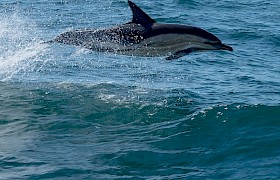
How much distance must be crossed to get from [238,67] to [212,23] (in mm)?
8964

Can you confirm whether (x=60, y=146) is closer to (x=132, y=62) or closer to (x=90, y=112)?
(x=90, y=112)

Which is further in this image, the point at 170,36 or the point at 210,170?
the point at 170,36

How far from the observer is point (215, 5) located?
121ft

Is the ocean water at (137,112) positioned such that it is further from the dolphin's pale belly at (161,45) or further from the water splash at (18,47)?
the dolphin's pale belly at (161,45)

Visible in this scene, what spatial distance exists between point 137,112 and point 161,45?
2.29m

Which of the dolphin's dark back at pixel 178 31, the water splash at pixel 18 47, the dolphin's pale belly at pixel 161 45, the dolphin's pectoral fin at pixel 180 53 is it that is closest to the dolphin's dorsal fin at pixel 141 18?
the dolphin's dark back at pixel 178 31

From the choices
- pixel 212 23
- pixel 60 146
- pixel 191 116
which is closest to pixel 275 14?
pixel 212 23

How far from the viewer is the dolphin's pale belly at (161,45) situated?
14.1 meters

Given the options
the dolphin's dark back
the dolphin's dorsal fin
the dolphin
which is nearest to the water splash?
the dolphin

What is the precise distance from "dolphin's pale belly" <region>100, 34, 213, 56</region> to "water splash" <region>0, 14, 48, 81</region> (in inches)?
195

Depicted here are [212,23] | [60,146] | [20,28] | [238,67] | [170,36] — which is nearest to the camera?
[60,146]

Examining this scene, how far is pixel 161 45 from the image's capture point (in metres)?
14.2

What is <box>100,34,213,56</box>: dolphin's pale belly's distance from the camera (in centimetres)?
1409

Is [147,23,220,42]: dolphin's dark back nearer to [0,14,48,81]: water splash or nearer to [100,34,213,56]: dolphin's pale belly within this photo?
[100,34,213,56]: dolphin's pale belly
